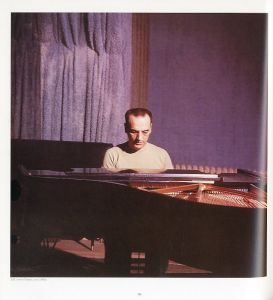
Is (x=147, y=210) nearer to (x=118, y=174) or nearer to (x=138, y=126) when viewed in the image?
(x=118, y=174)

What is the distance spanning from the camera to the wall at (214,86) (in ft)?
4.41

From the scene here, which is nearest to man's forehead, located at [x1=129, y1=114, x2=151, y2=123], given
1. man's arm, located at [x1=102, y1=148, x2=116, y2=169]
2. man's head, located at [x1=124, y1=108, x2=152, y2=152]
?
man's head, located at [x1=124, y1=108, x2=152, y2=152]

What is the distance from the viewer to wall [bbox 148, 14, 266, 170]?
1344 millimetres

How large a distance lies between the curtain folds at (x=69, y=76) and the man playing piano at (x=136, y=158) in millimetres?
36

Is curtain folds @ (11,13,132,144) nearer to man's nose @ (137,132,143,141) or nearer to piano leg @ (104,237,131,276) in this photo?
man's nose @ (137,132,143,141)

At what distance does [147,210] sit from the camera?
1339mm

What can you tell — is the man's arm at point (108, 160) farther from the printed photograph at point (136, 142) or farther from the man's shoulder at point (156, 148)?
the man's shoulder at point (156, 148)

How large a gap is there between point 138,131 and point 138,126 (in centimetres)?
2

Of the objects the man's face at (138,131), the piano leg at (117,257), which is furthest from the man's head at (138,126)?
the piano leg at (117,257)

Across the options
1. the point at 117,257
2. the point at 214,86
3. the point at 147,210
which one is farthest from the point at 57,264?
the point at 214,86

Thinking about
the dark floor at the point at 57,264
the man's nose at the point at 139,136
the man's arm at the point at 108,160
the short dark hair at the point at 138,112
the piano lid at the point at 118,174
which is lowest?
the dark floor at the point at 57,264
